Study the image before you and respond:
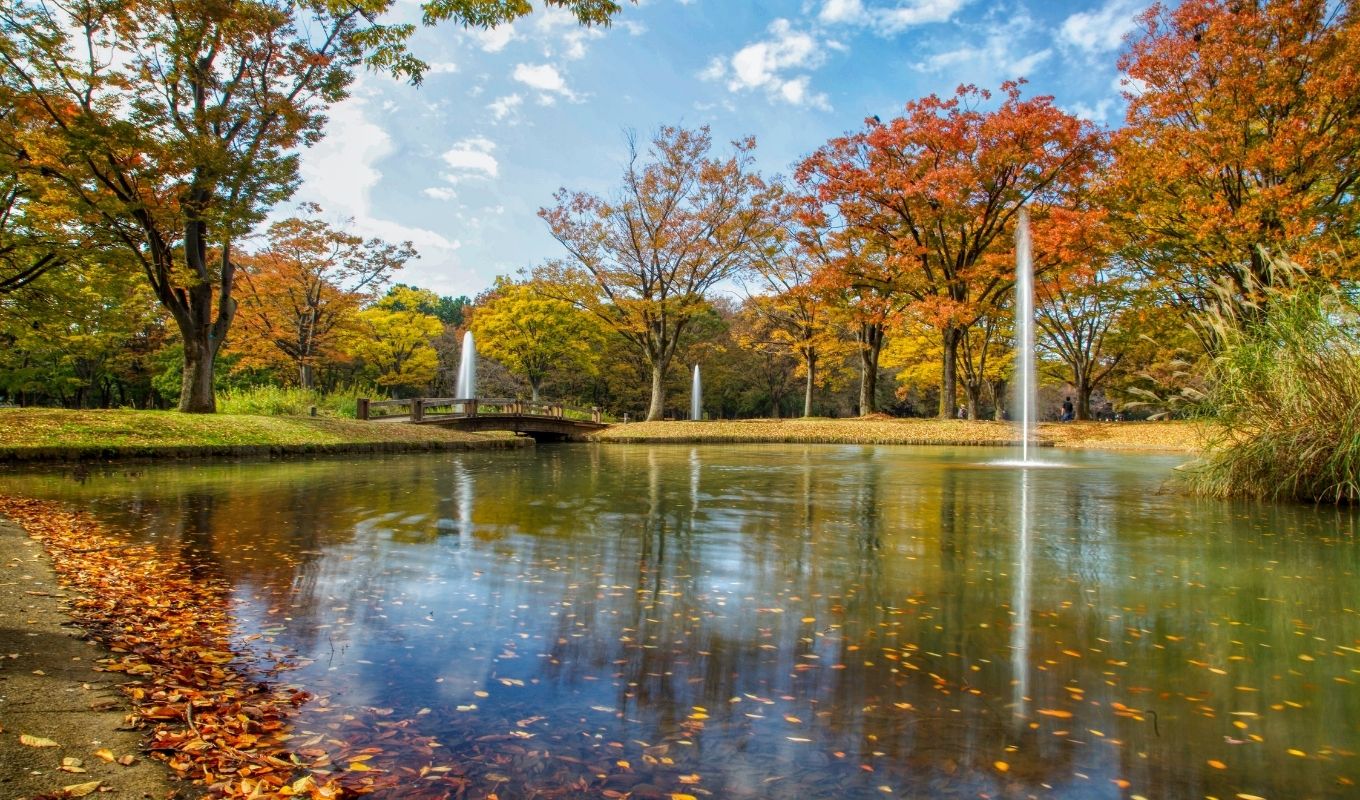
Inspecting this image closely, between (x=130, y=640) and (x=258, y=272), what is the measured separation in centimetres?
3312

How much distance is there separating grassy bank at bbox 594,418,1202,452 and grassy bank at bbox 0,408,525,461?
10077 millimetres

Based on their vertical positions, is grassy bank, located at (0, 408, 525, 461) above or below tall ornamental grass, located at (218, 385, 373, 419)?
below

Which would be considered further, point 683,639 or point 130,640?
point 683,639

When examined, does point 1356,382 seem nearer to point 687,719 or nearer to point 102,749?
point 687,719

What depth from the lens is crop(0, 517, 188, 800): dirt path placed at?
227cm

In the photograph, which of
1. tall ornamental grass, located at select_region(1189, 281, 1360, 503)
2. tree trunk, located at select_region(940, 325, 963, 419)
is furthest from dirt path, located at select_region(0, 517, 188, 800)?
tree trunk, located at select_region(940, 325, 963, 419)

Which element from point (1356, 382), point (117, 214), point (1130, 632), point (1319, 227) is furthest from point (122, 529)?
point (1319, 227)

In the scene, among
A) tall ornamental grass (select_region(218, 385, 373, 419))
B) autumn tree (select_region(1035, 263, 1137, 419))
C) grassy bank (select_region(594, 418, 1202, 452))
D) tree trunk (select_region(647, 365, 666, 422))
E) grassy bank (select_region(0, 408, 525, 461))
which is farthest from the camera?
tree trunk (select_region(647, 365, 666, 422))

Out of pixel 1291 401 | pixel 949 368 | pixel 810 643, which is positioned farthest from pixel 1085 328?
pixel 810 643

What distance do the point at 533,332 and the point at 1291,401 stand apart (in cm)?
3722

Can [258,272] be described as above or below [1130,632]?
above

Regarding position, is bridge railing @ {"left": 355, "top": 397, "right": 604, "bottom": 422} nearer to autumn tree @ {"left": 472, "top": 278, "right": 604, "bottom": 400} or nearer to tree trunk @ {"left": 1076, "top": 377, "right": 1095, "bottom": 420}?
autumn tree @ {"left": 472, "top": 278, "right": 604, "bottom": 400}

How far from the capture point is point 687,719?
3164mm

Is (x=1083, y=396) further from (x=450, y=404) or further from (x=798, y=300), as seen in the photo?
(x=450, y=404)
